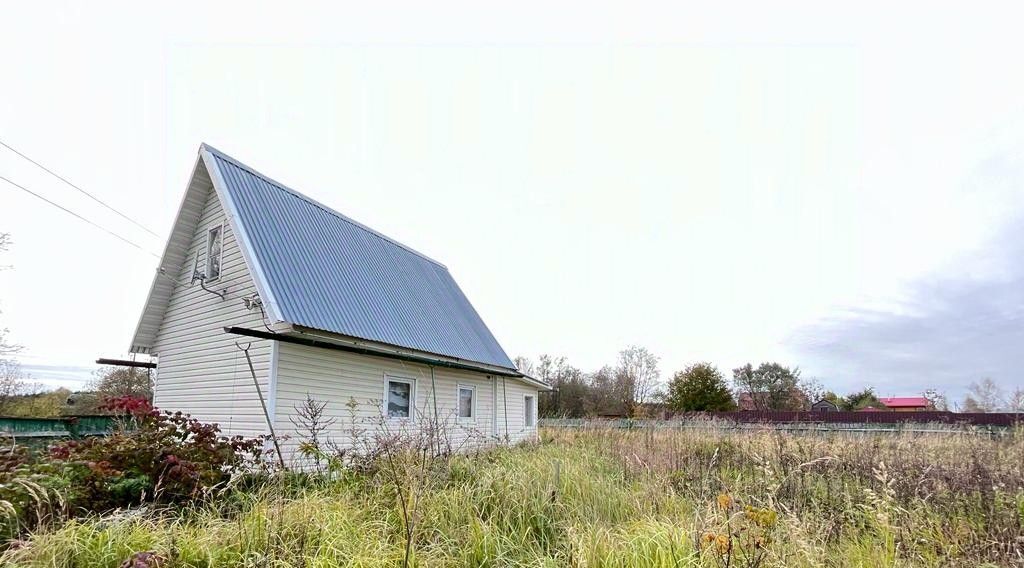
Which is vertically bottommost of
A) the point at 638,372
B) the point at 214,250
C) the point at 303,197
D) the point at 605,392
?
the point at 605,392

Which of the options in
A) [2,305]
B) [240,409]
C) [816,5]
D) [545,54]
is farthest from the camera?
[2,305]

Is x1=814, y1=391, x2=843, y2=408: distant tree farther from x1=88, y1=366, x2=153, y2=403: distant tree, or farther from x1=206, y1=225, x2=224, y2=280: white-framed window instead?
x1=88, y1=366, x2=153, y2=403: distant tree

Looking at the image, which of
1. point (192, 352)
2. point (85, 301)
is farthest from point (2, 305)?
point (192, 352)

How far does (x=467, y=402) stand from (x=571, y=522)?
964cm

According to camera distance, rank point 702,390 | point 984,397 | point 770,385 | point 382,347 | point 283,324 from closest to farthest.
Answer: point 283,324
point 382,347
point 984,397
point 702,390
point 770,385

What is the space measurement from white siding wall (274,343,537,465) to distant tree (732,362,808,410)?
30.8 m

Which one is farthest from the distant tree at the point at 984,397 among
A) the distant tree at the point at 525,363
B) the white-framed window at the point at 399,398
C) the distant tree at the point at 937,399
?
the white-framed window at the point at 399,398

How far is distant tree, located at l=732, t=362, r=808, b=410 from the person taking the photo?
36438 mm

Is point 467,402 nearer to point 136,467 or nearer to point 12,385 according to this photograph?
point 136,467

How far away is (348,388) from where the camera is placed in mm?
9844

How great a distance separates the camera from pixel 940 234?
12141 millimetres

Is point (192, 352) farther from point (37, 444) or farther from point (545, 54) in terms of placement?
point (545, 54)

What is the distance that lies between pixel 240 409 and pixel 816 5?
39.6 feet

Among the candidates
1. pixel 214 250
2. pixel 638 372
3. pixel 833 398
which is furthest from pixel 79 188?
pixel 833 398
